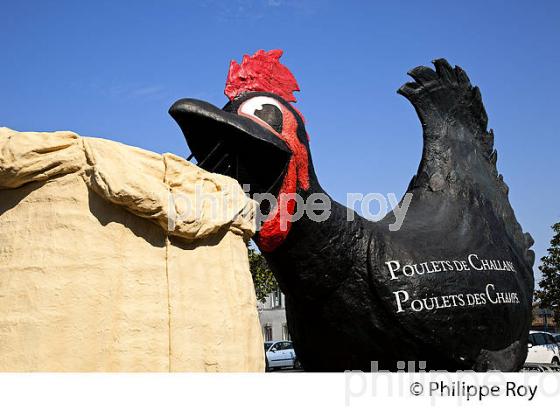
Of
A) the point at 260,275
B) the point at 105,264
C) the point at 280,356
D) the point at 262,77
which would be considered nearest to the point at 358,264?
the point at 262,77

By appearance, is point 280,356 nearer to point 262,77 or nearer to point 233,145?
point 262,77

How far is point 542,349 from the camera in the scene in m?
15.1

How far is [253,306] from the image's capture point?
3029 mm

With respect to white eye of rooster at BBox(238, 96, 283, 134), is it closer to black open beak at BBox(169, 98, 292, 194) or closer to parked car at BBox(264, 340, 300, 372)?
black open beak at BBox(169, 98, 292, 194)

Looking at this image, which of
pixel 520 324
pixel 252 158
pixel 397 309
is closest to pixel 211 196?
pixel 252 158

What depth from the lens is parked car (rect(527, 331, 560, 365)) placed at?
15.0 meters

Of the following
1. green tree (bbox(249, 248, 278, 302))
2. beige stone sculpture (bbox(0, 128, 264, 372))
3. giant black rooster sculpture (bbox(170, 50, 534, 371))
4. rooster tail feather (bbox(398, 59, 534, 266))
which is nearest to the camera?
beige stone sculpture (bbox(0, 128, 264, 372))

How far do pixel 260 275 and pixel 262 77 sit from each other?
14324mm

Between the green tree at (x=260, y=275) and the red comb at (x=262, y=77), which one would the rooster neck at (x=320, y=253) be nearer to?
the red comb at (x=262, y=77)

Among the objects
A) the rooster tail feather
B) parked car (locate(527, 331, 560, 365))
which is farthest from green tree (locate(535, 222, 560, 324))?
the rooster tail feather
